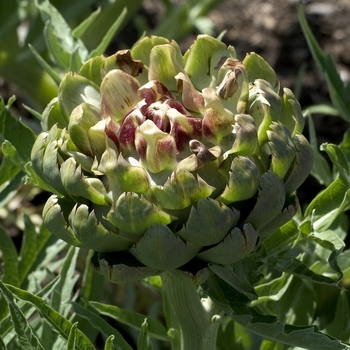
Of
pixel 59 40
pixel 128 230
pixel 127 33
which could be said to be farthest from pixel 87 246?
pixel 127 33

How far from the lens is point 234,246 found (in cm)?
71

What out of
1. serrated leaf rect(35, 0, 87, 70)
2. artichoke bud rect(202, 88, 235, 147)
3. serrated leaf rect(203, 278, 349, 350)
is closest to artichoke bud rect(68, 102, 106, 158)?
artichoke bud rect(202, 88, 235, 147)

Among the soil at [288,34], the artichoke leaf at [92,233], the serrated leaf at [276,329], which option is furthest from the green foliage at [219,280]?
the soil at [288,34]

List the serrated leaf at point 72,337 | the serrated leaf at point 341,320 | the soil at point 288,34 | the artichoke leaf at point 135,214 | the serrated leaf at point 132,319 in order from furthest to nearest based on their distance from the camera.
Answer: the soil at point 288,34
the serrated leaf at point 341,320
the serrated leaf at point 132,319
the serrated leaf at point 72,337
the artichoke leaf at point 135,214

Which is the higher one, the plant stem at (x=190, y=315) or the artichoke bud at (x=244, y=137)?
the artichoke bud at (x=244, y=137)

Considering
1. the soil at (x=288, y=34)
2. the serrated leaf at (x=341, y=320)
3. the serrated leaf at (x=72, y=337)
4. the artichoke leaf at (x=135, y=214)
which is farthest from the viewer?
the soil at (x=288, y=34)

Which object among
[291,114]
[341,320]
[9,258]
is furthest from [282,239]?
[9,258]

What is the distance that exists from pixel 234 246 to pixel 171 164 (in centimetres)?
10

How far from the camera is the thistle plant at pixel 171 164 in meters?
0.69

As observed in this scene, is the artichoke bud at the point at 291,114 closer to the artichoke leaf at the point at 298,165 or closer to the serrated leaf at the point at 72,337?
the artichoke leaf at the point at 298,165

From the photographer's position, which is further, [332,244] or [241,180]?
[332,244]

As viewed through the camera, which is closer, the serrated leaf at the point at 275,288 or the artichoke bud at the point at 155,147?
the artichoke bud at the point at 155,147

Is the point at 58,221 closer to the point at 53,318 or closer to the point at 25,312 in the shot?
the point at 53,318

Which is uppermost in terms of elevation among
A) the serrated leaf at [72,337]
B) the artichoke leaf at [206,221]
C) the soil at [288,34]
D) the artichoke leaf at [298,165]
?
the artichoke leaf at [206,221]
